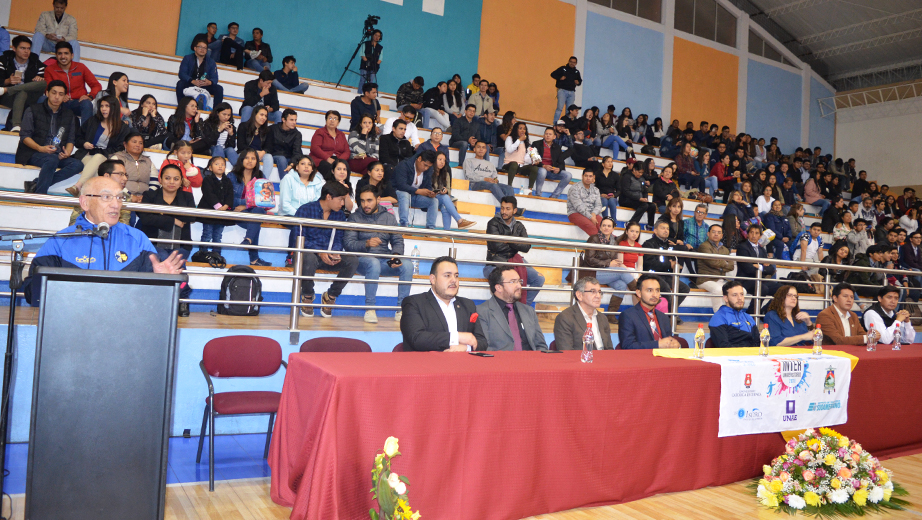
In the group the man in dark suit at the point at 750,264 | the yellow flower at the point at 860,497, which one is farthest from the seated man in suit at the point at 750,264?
the yellow flower at the point at 860,497

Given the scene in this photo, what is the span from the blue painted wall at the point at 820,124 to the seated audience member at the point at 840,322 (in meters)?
12.0

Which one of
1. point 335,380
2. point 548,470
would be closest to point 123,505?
point 335,380

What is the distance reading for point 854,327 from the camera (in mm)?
5469

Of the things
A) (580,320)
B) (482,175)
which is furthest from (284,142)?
(580,320)

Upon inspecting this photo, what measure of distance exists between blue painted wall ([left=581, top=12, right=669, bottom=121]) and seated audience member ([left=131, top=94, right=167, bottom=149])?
343 inches

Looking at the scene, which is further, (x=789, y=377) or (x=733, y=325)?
(x=733, y=325)

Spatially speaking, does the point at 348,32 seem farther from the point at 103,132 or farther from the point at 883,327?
the point at 883,327

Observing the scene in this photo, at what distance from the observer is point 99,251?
2.81 meters

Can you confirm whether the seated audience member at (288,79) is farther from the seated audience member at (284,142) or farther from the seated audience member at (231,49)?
the seated audience member at (284,142)

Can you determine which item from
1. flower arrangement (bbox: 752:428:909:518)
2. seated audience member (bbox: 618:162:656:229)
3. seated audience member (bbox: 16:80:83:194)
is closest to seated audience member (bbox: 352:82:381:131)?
seated audience member (bbox: 16:80:83:194)

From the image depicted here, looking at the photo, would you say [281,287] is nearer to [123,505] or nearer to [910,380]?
[123,505]

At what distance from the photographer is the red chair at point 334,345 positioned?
3678 mm

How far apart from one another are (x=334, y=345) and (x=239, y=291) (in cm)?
131

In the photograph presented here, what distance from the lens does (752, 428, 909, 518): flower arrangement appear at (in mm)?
3145
